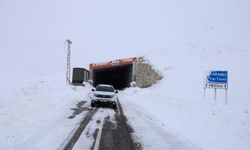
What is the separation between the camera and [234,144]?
10562 millimetres

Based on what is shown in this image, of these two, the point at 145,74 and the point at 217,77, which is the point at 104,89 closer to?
the point at 217,77

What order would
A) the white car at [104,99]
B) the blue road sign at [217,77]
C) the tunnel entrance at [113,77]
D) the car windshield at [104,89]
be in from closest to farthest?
the blue road sign at [217,77]
the white car at [104,99]
the car windshield at [104,89]
the tunnel entrance at [113,77]

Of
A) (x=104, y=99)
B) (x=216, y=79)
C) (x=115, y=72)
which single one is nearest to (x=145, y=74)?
(x=115, y=72)

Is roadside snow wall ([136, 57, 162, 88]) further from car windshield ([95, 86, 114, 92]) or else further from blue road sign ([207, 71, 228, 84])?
blue road sign ([207, 71, 228, 84])

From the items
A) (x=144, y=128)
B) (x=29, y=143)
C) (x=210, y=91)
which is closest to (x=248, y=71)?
(x=210, y=91)

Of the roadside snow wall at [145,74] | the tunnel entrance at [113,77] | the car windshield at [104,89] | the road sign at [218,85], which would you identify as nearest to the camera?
the road sign at [218,85]

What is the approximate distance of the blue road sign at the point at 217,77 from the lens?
23195mm

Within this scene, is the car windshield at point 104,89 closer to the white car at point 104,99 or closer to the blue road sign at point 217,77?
the white car at point 104,99

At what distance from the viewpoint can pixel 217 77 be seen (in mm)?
23469

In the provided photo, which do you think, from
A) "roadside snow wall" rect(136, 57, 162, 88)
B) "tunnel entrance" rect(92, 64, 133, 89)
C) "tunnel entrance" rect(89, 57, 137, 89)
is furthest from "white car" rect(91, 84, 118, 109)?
"tunnel entrance" rect(92, 64, 133, 89)

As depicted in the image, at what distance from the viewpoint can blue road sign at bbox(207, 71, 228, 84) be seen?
76.1 ft

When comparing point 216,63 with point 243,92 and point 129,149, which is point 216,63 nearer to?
point 243,92

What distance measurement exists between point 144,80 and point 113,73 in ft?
69.5

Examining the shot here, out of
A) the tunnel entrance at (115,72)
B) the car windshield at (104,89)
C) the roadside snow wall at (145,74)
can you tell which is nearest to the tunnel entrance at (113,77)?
the tunnel entrance at (115,72)
